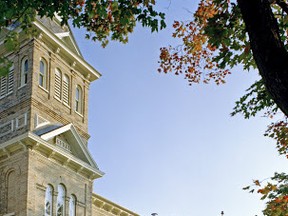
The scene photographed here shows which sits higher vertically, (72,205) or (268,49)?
(72,205)

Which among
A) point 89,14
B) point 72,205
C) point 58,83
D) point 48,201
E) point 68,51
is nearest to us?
point 89,14

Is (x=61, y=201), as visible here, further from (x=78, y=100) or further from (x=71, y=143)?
(x=78, y=100)

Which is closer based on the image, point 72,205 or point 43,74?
point 72,205

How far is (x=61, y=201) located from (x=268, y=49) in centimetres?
2154

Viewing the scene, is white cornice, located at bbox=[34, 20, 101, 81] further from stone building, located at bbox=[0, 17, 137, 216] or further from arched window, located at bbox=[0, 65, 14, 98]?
arched window, located at bbox=[0, 65, 14, 98]

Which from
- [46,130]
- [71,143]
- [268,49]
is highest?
[71,143]

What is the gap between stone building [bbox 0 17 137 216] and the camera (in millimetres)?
25641

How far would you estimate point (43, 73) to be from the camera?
93.7 feet

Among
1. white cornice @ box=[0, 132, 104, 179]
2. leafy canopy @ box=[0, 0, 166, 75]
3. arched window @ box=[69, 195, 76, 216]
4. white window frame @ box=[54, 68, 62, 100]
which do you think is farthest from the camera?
white window frame @ box=[54, 68, 62, 100]

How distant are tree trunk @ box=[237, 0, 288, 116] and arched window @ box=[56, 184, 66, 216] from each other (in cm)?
2108

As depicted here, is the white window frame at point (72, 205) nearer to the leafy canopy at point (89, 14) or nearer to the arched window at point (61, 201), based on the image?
the arched window at point (61, 201)

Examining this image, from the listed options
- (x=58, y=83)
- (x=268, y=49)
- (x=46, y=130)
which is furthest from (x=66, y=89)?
(x=268, y=49)

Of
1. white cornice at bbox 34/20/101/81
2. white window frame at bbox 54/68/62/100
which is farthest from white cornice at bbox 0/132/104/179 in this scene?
white cornice at bbox 34/20/101/81

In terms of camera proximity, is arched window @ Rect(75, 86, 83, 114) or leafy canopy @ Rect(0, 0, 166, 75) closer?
leafy canopy @ Rect(0, 0, 166, 75)
